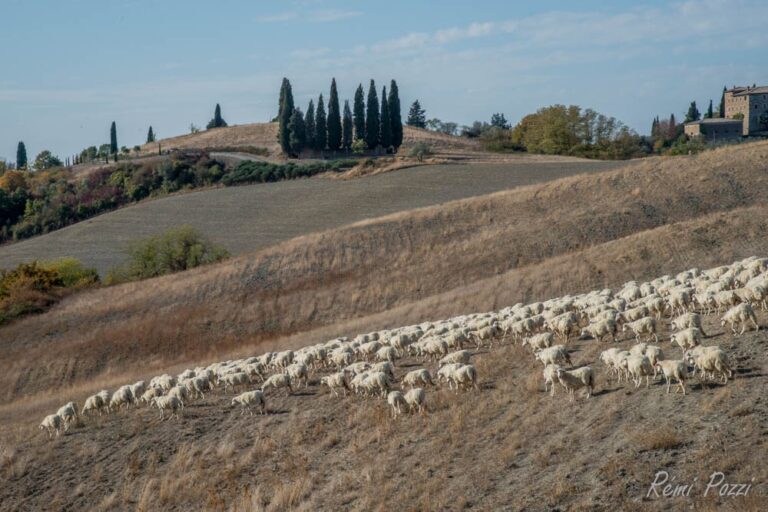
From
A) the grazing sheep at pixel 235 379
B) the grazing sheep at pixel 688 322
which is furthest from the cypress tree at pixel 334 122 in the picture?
the grazing sheep at pixel 688 322

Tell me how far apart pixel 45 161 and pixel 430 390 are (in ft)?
525

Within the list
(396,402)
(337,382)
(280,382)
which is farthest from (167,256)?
(396,402)

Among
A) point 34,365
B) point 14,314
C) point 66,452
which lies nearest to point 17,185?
point 14,314

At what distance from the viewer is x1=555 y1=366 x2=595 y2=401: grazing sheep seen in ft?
66.2

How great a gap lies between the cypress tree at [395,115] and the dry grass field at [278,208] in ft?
71.8

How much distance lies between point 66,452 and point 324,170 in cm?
8088

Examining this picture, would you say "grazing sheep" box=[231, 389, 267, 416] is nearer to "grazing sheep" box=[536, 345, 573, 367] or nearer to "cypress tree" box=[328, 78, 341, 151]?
"grazing sheep" box=[536, 345, 573, 367]

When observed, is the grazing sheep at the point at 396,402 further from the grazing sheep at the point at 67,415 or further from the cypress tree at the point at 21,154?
the cypress tree at the point at 21,154

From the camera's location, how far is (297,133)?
118 meters

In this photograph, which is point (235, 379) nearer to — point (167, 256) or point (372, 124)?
point (167, 256)

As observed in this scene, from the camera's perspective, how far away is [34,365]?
45.1 m

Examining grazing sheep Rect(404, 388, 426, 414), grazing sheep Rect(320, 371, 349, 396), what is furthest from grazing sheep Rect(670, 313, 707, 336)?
grazing sheep Rect(320, 371, 349, 396)
